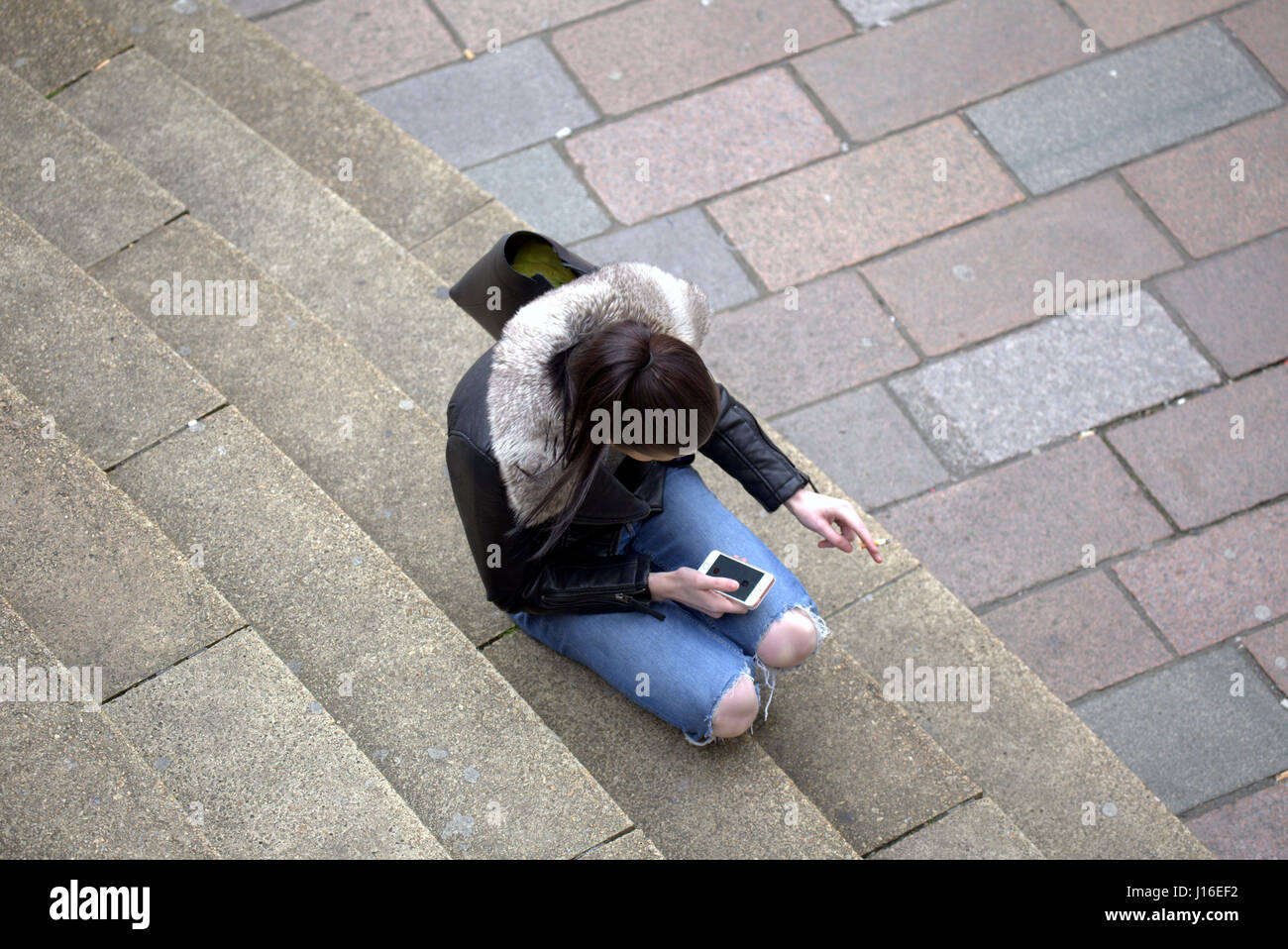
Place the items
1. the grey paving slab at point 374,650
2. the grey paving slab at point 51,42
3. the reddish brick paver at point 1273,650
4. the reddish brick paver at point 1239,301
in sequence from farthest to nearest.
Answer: the grey paving slab at point 51,42, the reddish brick paver at point 1239,301, the reddish brick paver at point 1273,650, the grey paving slab at point 374,650

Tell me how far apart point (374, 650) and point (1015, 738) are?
1.77 metres

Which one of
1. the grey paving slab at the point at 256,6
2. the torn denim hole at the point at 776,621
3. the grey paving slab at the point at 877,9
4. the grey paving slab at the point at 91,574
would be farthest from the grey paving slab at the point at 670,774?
the grey paving slab at the point at 256,6

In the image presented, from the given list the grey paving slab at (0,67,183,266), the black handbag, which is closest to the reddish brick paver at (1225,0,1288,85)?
the black handbag

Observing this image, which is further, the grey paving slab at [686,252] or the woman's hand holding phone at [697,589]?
the grey paving slab at [686,252]

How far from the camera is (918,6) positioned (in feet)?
16.1

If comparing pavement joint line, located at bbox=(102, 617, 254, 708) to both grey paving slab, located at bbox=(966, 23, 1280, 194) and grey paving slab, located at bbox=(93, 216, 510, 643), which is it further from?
grey paving slab, located at bbox=(966, 23, 1280, 194)

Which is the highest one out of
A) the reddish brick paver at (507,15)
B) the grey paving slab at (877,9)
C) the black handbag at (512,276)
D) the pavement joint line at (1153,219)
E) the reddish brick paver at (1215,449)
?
the black handbag at (512,276)

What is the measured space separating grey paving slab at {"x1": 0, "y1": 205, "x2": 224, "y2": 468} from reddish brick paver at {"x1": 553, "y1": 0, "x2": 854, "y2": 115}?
7.26ft

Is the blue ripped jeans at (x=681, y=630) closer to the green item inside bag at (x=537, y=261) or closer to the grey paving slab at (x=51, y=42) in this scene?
the green item inside bag at (x=537, y=261)

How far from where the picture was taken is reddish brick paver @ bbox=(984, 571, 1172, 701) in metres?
3.53

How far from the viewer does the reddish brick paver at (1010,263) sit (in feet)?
13.6

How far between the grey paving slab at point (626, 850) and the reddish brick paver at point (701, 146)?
2.55m

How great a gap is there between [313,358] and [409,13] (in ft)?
7.20
